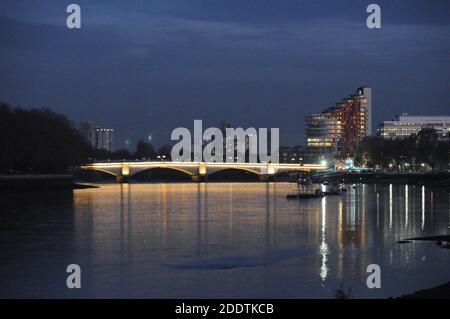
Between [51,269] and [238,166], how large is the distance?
95425mm

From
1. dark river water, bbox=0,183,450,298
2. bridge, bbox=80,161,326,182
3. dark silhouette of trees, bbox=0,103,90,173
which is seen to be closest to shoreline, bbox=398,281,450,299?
dark river water, bbox=0,183,450,298

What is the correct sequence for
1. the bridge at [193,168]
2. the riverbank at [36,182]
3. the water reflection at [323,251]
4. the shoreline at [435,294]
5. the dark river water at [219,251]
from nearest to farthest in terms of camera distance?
the shoreline at [435,294] → the dark river water at [219,251] → the water reflection at [323,251] → the riverbank at [36,182] → the bridge at [193,168]

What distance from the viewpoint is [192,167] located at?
125750 millimetres

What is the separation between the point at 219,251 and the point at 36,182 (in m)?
56.6

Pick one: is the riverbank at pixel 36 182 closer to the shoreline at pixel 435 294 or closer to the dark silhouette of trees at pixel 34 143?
the dark silhouette of trees at pixel 34 143

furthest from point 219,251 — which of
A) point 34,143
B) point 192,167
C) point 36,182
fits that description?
point 192,167

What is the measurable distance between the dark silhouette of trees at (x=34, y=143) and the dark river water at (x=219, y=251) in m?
25.0

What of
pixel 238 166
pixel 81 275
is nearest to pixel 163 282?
pixel 81 275

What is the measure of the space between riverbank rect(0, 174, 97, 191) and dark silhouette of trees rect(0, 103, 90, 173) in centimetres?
115

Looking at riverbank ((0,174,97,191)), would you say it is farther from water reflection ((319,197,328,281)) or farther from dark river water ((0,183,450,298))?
water reflection ((319,197,328,281))

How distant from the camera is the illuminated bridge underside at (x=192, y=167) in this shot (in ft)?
388

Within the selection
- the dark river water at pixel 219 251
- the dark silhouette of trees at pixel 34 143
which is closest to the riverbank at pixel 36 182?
the dark silhouette of trees at pixel 34 143
